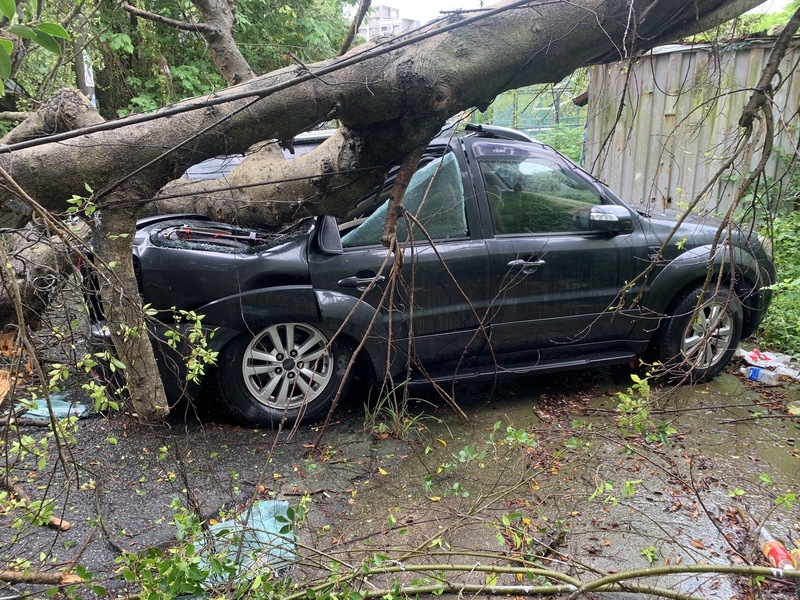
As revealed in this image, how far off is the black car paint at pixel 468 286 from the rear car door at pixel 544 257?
1cm

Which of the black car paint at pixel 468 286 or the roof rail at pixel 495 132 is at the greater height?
the roof rail at pixel 495 132

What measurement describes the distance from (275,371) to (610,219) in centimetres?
260

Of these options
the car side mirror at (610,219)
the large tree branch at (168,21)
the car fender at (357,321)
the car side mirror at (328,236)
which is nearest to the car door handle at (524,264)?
the car side mirror at (610,219)

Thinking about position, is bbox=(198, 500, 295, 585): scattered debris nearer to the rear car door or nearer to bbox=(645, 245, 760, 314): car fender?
the rear car door

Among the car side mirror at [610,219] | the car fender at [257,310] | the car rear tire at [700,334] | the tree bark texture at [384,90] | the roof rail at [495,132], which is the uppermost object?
the tree bark texture at [384,90]

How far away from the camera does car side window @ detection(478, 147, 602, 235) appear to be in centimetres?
413

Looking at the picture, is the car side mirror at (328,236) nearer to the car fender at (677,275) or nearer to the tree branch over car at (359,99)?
the tree branch over car at (359,99)

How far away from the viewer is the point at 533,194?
13.9 feet

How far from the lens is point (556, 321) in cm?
421

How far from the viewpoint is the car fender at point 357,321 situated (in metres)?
3.72

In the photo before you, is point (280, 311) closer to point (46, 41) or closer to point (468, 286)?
point (468, 286)

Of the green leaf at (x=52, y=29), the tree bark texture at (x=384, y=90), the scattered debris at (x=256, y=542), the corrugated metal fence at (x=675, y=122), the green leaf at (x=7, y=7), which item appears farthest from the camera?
the corrugated metal fence at (x=675, y=122)

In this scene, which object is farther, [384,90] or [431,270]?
[431,270]

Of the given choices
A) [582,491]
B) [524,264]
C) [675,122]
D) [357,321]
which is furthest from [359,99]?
[675,122]
